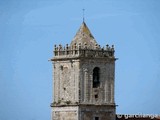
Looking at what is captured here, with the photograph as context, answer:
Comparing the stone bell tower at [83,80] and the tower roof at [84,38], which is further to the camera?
the tower roof at [84,38]

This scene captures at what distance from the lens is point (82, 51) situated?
9831cm

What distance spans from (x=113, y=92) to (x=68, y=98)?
485 centimetres

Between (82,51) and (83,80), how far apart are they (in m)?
2.92

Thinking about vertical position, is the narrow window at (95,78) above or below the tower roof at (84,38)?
below

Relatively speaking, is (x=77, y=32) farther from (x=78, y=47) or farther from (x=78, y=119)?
(x=78, y=119)

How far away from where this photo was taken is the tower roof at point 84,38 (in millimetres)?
99250

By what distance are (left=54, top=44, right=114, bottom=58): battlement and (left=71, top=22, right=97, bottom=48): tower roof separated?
45cm

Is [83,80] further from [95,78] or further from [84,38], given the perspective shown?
[84,38]

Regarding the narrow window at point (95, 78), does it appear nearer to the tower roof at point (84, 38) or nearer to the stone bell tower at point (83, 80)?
the stone bell tower at point (83, 80)

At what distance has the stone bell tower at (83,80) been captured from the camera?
9794 cm

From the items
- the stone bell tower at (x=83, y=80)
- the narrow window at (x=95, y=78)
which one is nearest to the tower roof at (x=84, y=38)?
the stone bell tower at (x=83, y=80)

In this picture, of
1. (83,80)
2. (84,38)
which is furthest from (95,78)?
(84,38)

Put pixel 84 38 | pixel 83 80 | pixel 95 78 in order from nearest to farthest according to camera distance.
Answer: pixel 83 80 → pixel 95 78 → pixel 84 38

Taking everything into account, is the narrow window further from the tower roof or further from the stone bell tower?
the tower roof
